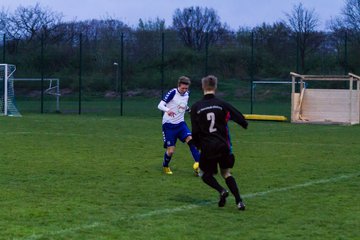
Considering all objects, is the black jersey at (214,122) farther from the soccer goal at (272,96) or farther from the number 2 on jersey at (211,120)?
the soccer goal at (272,96)

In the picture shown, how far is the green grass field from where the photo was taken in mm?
7520

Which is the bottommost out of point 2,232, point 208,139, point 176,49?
point 2,232

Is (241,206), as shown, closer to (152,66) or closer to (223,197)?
(223,197)

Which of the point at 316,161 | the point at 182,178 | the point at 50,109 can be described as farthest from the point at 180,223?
the point at 50,109

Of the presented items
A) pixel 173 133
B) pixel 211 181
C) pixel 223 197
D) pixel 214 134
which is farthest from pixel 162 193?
pixel 173 133

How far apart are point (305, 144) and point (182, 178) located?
7.29 metres

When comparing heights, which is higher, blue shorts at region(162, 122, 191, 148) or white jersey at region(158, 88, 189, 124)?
white jersey at region(158, 88, 189, 124)

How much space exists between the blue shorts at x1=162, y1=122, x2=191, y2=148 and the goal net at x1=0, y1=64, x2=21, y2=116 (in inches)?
784

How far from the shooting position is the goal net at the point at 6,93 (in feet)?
103

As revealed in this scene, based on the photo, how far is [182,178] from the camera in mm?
11711

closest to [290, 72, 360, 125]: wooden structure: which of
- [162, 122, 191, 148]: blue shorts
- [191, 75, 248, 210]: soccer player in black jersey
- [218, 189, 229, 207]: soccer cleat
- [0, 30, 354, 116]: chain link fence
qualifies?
[0, 30, 354, 116]: chain link fence

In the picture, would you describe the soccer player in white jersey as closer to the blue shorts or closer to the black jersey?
the blue shorts

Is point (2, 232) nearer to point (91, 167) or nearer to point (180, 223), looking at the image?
point (180, 223)

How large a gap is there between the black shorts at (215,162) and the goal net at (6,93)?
76.7 ft
